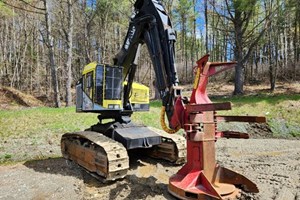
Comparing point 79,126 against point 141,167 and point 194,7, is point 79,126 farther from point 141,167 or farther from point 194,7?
point 194,7

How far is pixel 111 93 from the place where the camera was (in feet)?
18.6

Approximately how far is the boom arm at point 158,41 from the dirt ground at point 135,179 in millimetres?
1423

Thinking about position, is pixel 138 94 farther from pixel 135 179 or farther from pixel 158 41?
pixel 135 179

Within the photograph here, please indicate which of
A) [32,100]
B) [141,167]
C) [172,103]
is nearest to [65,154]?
[141,167]

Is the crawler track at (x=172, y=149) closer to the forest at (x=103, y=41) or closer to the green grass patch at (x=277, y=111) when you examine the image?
the green grass patch at (x=277, y=111)

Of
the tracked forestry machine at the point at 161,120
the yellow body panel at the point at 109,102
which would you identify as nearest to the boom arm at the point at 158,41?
the tracked forestry machine at the point at 161,120

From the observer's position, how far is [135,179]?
4891mm

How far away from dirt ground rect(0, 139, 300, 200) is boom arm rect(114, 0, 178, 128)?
1423 mm

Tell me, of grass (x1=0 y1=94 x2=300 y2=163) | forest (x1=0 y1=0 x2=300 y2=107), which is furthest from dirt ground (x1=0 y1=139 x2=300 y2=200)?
forest (x1=0 y1=0 x2=300 y2=107)

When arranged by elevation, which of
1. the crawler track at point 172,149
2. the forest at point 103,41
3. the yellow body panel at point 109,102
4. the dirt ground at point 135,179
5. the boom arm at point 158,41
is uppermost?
the forest at point 103,41

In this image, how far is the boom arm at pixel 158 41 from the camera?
14.2ft

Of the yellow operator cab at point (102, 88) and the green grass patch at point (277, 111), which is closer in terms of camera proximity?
the yellow operator cab at point (102, 88)

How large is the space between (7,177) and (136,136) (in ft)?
8.38

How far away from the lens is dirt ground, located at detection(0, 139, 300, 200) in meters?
4.13
